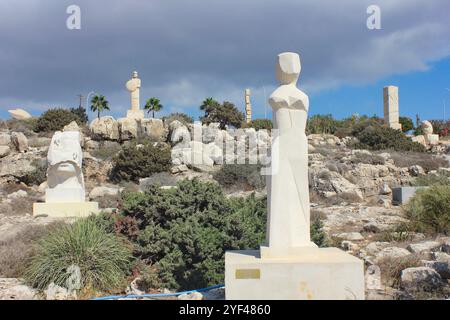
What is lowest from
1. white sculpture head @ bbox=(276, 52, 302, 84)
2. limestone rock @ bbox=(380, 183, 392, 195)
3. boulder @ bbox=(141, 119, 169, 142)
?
limestone rock @ bbox=(380, 183, 392, 195)

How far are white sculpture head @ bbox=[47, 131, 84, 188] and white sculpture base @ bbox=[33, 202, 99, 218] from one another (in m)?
0.77

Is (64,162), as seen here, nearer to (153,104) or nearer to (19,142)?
(19,142)

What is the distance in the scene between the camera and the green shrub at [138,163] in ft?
70.9

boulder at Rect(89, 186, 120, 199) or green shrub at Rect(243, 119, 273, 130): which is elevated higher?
green shrub at Rect(243, 119, 273, 130)

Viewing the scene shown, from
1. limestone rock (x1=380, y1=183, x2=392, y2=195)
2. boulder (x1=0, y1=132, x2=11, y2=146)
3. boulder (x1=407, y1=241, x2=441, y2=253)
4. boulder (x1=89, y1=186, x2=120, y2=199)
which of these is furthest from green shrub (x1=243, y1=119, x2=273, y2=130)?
boulder (x1=407, y1=241, x2=441, y2=253)

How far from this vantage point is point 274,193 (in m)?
5.18

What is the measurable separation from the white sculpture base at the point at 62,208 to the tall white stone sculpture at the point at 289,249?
7.79 m

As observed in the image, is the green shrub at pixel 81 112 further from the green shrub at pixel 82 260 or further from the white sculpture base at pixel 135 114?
the green shrub at pixel 82 260

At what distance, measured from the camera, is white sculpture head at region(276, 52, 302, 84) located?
529 centimetres

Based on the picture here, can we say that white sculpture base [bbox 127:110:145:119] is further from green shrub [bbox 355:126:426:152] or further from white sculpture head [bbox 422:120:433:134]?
white sculpture head [bbox 422:120:433:134]

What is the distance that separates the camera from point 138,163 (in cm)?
2172

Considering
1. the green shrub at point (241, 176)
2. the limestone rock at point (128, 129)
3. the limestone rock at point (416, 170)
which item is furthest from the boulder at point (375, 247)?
the limestone rock at point (128, 129)

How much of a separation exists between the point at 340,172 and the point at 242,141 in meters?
7.37

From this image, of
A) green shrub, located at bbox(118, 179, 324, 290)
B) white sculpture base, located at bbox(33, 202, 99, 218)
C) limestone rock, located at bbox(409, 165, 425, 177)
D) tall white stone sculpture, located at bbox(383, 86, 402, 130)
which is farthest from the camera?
tall white stone sculpture, located at bbox(383, 86, 402, 130)
